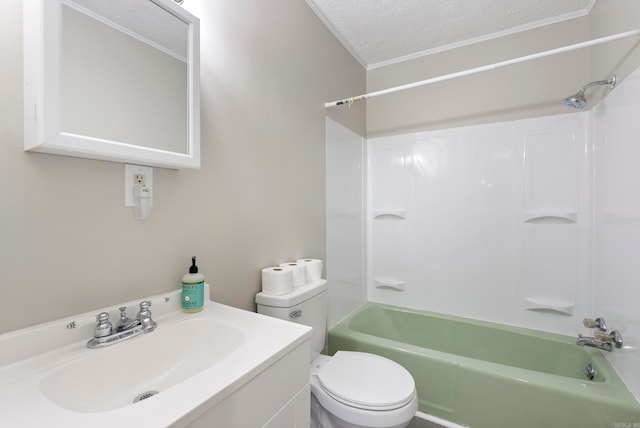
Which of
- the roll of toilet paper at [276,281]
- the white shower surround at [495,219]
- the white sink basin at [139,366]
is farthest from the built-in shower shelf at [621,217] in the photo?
the white sink basin at [139,366]

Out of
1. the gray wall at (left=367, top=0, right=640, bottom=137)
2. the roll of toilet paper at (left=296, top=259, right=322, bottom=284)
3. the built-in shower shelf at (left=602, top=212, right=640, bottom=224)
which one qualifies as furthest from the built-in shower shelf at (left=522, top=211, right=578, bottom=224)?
the roll of toilet paper at (left=296, top=259, right=322, bottom=284)

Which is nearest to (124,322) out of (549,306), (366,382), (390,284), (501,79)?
(366,382)

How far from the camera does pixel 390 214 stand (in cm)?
243

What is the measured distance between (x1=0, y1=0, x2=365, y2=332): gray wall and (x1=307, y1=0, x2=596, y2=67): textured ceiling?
0.16 meters

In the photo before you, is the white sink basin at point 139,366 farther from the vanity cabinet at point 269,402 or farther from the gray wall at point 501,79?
the gray wall at point 501,79

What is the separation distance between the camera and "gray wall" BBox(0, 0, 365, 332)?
26.7 inches

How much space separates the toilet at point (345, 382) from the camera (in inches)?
45.4

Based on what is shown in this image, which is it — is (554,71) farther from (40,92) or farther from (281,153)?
(40,92)

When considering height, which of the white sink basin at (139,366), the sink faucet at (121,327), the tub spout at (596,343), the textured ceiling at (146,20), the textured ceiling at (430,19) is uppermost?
the textured ceiling at (430,19)

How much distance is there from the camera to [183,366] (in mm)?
856

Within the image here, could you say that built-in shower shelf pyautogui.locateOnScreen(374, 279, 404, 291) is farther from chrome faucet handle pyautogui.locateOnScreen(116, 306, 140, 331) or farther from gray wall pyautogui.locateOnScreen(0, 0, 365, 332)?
chrome faucet handle pyautogui.locateOnScreen(116, 306, 140, 331)

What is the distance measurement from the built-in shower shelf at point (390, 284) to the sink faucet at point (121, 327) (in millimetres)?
1939

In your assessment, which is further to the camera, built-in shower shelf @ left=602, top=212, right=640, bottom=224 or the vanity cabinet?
built-in shower shelf @ left=602, top=212, right=640, bottom=224

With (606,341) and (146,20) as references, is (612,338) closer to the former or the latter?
(606,341)
